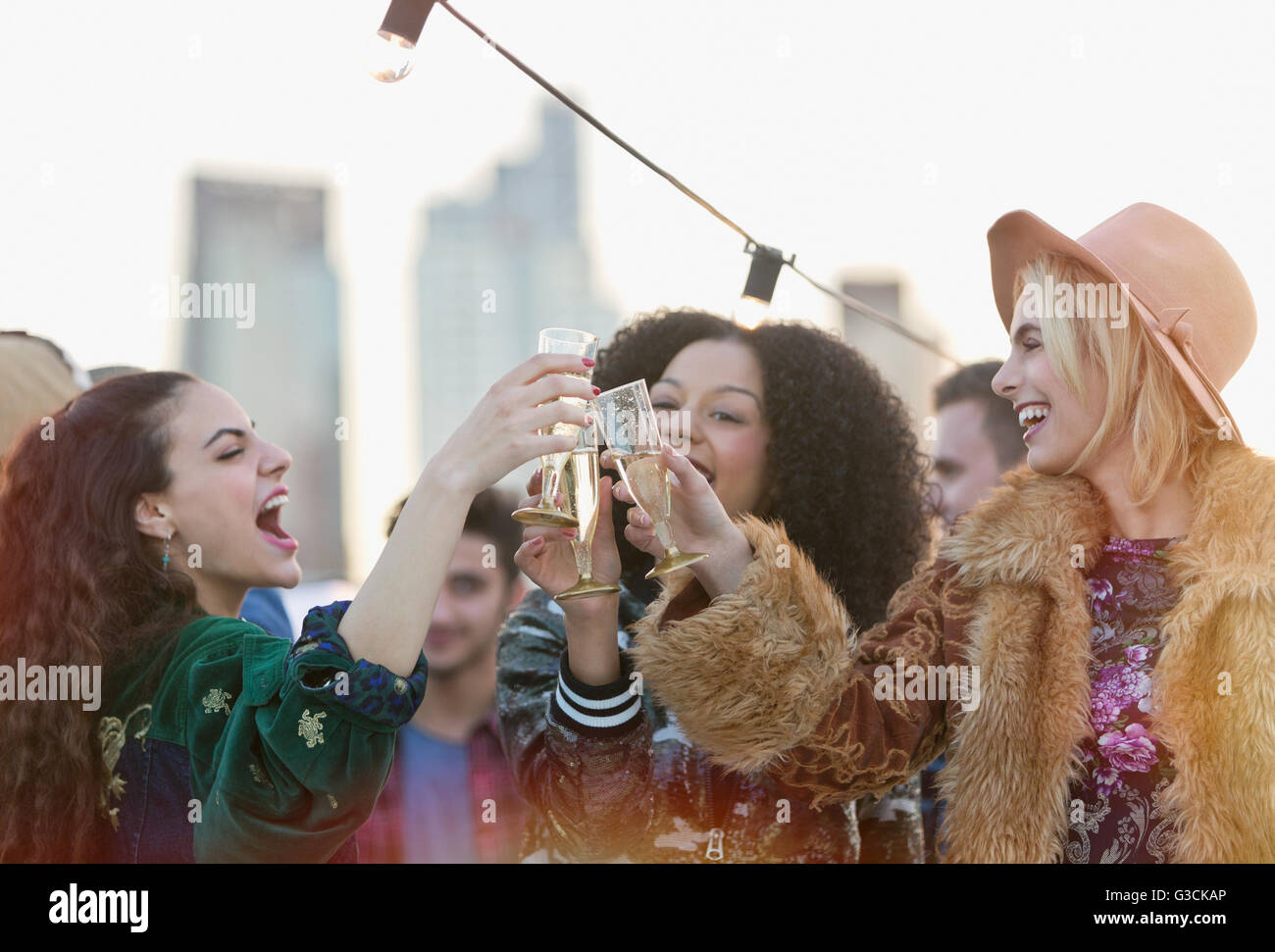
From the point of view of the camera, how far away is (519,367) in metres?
1.78

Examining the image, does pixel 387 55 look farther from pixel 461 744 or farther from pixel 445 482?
pixel 461 744

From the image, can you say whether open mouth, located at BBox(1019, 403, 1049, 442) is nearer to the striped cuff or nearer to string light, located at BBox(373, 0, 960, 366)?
string light, located at BBox(373, 0, 960, 366)

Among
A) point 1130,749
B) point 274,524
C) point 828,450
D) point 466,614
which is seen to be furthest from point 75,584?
point 1130,749

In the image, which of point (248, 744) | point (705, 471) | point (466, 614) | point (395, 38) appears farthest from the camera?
point (466, 614)

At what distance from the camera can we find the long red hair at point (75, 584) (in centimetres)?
215

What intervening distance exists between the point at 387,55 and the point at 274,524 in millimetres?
1062

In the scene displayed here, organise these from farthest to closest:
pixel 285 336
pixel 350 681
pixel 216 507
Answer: pixel 285 336, pixel 216 507, pixel 350 681

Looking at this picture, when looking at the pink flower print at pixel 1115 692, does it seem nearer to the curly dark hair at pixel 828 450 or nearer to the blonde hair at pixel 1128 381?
the blonde hair at pixel 1128 381

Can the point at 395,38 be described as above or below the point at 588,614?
above

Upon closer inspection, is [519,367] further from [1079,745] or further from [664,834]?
[1079,745]

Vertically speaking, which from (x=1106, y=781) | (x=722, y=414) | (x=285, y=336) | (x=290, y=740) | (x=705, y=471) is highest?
(x=285, y=336)

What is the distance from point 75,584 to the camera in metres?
2.23

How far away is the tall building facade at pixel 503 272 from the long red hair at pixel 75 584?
70461 mm
